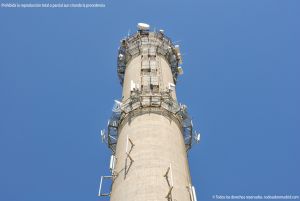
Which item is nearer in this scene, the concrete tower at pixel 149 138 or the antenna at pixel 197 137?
the concrete tower at pixel 149 138

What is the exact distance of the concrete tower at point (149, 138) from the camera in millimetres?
23766

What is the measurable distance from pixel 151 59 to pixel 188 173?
1511 centimetres

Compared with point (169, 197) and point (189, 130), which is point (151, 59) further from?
point (169, 197)

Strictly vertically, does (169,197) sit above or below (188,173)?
below

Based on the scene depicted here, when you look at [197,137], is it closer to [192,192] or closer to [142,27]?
[192,192]

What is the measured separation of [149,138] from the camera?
1075 inches

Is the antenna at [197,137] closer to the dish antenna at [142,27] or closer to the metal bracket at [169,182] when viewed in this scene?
the metal bracket at [169,182]

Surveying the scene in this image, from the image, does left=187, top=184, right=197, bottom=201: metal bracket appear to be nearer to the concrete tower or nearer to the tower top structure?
the concrete tower

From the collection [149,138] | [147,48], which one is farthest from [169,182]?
[147,48]

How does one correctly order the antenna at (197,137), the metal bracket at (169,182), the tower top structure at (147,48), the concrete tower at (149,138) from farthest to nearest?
the tower top structure at (147,48), the antenna at (197,137), the concrete tower at (149,138), the metal bracket at (169,182)

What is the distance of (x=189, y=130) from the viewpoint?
32.1 metres

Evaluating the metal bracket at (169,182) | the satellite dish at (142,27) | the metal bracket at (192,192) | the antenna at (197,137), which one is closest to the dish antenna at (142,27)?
the satellite dish at (142,27)

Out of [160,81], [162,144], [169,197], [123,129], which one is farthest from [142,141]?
[160,81]

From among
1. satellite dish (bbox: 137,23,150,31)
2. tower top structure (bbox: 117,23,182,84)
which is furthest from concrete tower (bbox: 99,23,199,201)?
satellite dish (bbox: 137,23,150,31)
